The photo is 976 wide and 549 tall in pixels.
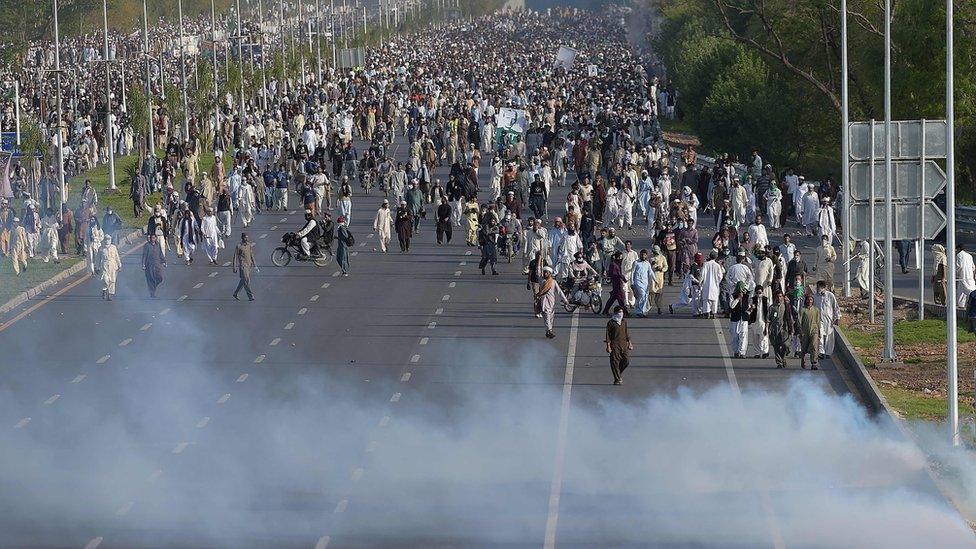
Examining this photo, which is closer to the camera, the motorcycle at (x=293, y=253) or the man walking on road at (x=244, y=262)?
the man walking on road at (x=244, y=262)

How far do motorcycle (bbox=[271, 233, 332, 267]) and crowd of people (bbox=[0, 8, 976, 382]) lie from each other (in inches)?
4.8

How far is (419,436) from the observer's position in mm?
22125

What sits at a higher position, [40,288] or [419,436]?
[40,288]

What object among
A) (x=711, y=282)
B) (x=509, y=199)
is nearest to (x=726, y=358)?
(x=711, y=282)

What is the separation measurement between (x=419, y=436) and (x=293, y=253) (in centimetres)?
1762

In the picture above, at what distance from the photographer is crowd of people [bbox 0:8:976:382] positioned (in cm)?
3222

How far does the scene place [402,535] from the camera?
56.7ft

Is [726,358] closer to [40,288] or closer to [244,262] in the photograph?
[244,262]

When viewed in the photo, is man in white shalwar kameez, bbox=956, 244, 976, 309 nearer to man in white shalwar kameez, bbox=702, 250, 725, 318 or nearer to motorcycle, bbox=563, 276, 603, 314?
man in white shalwar kameez, bbox=702, 250, 725, 318

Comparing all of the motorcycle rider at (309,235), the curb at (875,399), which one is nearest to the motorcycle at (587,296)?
the curb at (875,399)

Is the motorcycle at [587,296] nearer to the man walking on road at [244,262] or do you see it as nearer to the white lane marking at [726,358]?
the white lane marking at [726,358]

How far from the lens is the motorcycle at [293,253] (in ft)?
128

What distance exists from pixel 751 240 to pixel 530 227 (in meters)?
4.34

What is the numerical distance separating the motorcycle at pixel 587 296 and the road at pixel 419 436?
1.03 ft
